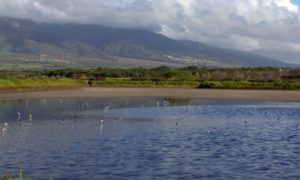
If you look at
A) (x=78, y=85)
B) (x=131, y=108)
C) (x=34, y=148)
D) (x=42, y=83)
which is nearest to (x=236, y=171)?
(x=34, y=148)

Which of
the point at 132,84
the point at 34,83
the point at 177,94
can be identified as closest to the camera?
the point at 177,94

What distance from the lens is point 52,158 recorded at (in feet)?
88.4

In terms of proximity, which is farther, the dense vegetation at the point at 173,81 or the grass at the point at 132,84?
the dense vegetation at the point at 173,81

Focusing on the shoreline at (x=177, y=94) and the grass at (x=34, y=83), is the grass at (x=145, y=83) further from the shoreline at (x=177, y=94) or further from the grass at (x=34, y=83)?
the shoreline at (x=177, y=94)

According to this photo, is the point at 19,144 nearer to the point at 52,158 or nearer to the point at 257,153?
the point at 52,158

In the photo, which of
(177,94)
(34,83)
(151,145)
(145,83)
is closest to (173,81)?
(145,83)

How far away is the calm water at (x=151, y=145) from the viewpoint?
2389 cm

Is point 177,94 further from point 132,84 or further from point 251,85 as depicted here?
point 132,84

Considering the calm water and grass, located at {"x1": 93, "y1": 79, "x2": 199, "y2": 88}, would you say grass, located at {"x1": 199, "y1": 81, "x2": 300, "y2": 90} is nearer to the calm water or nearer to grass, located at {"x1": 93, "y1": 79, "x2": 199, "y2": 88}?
grass, located at {"x1": 93, "y1": 79, "x2": 199, "y2": 88}

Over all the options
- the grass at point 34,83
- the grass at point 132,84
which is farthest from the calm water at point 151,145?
the grass at point 132,84

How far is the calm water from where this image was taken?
23.9 metres

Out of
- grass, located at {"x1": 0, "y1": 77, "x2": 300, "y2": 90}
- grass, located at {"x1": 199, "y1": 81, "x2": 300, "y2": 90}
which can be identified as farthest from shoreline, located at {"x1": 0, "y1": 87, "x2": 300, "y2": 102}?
grass, located at {"x1": 199, "y1": 81, "x2": 300, "y2": 90}

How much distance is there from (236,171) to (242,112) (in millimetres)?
32410

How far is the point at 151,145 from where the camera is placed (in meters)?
31.0
